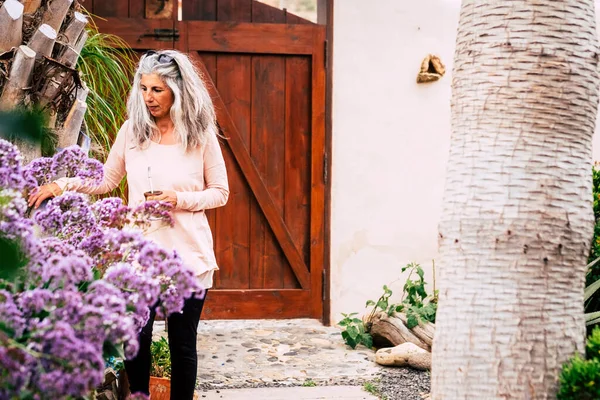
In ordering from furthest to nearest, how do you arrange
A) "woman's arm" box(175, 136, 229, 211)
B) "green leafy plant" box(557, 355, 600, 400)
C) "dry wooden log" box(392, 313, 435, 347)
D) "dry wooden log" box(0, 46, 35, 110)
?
"dry wooden log" box(392, 313, 435, 347)
"woman's arm" box(175, 136, 229, 211)
"dry wooden log" box(0, 46, 35, 110)
"green leafy plant" box(557, 355, 600, 400)

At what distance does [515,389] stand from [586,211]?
1.99 ft

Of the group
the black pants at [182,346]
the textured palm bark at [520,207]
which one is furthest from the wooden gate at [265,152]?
the textured palm bark at [520,207]

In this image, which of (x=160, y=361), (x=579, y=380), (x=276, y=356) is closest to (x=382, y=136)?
(x=276, y=356)

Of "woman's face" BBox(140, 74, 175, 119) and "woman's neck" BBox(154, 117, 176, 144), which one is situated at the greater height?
"woman's face" BBox(140, 74, 175, 119)

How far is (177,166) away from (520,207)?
1521mm

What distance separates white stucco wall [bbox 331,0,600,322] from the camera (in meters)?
6.41

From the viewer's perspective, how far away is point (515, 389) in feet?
8.32

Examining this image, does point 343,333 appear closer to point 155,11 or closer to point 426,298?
point 426,298

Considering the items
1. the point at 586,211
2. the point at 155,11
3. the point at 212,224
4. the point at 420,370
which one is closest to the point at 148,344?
the point at 586,211

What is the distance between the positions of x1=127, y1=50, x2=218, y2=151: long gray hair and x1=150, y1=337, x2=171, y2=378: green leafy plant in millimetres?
1291

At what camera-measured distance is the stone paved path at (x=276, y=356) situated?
16.2ft

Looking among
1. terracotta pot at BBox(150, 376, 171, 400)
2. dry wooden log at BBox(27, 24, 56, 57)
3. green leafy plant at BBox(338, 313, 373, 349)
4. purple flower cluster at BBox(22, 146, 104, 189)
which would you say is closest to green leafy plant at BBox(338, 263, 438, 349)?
green leafy plant at BBox(338, 313, 373, 349)

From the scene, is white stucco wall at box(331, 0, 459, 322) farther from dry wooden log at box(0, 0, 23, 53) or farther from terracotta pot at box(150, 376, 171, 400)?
dry wooden log at box(0, 0, 23, 53)

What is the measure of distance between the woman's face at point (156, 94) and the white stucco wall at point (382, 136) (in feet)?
10.1
